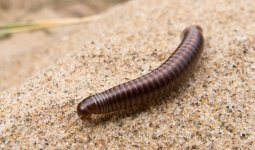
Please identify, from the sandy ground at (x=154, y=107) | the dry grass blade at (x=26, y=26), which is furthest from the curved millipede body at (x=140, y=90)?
the dry grass blade at (x=26, y=26)

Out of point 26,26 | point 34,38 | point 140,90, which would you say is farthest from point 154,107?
A: point 34,38

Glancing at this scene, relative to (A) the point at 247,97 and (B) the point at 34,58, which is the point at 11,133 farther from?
(B) the point at 34,58

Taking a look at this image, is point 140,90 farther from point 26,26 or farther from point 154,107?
point 26,26

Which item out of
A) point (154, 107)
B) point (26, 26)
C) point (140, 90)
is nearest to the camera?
point (140, 90)

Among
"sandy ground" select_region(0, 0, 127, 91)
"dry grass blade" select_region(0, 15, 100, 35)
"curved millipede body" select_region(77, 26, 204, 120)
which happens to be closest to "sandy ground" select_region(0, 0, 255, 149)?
"curved millipede body" select_region(77, 26, 204, 120)

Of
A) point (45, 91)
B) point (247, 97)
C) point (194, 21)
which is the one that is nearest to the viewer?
point (247, 97)

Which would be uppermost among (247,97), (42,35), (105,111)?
(105,111)

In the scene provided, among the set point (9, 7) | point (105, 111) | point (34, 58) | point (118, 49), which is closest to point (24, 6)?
point (9, 7)

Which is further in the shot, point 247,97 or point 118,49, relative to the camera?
point 118,49
